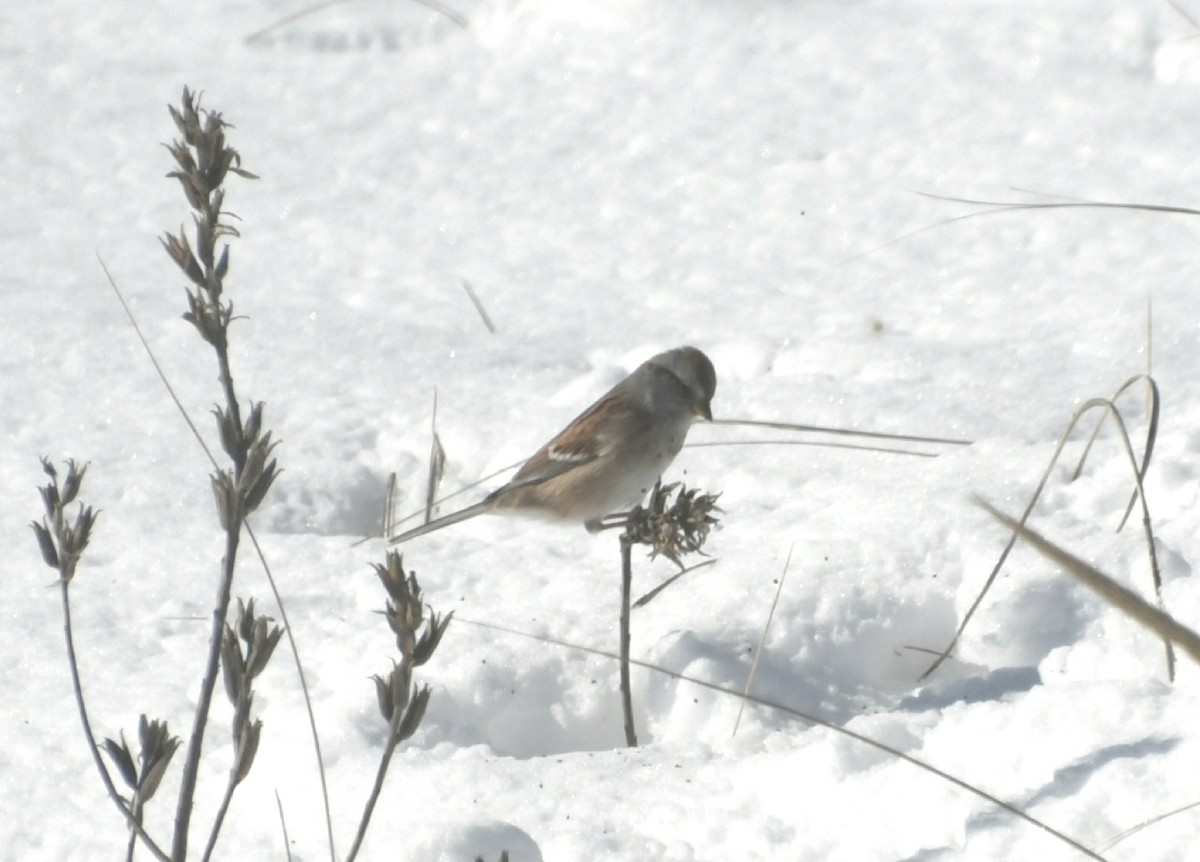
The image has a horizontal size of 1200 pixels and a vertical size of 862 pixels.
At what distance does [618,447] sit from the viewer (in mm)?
3820

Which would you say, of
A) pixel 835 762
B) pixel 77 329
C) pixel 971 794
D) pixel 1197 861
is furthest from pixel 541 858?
pixel 77 329

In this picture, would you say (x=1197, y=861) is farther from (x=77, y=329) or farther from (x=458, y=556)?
(x=77, y=329)

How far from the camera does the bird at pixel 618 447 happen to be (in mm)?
3729

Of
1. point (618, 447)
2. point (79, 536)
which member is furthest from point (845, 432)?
point (79, 536)

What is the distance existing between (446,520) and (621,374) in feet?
3.13

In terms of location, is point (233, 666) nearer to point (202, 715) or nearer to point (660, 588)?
point (202, 715)

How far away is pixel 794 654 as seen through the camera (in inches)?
123

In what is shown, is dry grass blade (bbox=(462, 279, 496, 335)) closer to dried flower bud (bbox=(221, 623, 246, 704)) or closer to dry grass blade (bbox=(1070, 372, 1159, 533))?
dry grass blade (bbox=(1070, 372, 1159, 533))

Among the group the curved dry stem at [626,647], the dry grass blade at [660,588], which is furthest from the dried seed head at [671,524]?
the dry grass blade at [660,588]

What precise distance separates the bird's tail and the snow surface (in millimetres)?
120

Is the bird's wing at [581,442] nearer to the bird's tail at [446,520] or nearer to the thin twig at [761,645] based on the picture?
the bird's tail at [446,520]

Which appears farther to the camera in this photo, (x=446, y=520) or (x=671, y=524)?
(x=446, y=520)

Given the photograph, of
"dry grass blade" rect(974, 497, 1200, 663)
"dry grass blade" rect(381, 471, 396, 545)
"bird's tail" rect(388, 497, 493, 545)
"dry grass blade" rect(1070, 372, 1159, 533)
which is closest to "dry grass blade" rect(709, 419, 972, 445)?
"dry grass blade" rect(1070, 372, 1159, 533)

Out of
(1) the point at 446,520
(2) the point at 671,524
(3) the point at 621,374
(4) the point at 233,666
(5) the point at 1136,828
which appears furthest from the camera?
(3) the point at 621,374
